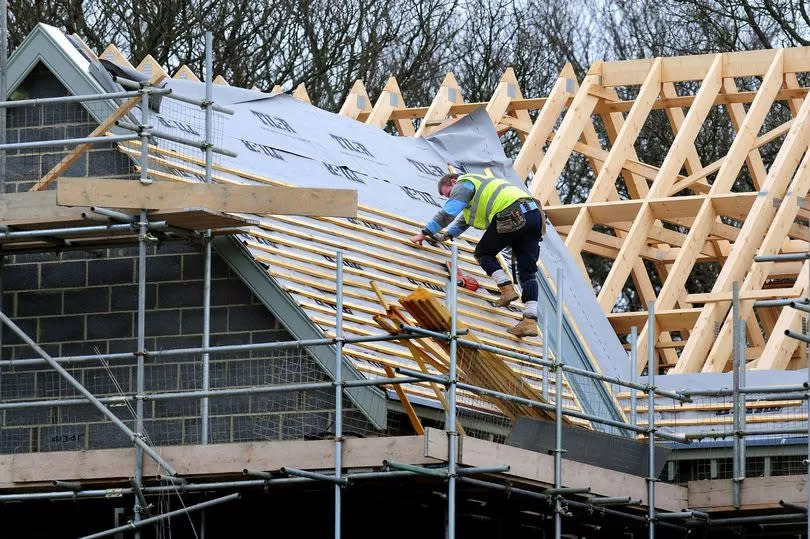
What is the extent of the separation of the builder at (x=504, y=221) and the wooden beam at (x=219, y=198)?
84.8 inches

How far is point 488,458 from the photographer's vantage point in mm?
14266

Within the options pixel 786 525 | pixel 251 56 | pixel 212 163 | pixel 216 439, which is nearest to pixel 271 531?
pixel 216 439

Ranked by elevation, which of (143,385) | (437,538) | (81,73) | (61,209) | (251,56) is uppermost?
(251,56)

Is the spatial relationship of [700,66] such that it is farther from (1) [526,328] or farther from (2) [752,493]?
(2) [752,493]

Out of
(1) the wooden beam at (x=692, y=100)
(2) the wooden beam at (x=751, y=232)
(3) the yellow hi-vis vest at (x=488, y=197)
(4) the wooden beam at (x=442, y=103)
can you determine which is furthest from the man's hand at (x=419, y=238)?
(1) the wooden beam at (x=692, y=100)

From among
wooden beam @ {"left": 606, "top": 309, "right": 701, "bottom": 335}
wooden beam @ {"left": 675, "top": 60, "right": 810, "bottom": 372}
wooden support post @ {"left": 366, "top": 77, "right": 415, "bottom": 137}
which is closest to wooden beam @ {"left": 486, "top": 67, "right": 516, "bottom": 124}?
wooden support post @ {"left": 366, "top": 77, "right": 415, "bottom": 137}

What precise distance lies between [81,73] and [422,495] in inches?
161

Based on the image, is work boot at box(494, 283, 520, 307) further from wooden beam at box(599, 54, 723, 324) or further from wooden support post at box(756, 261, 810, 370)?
wooden support post at box(756, 261, 810, 370)

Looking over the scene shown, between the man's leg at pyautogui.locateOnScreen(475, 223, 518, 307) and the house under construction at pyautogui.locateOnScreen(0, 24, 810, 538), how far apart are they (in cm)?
23

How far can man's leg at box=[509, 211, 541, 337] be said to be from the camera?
16.9m

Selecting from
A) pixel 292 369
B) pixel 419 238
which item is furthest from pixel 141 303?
pixel 419 238

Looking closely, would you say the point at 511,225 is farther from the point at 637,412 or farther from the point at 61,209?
the point at 61,209

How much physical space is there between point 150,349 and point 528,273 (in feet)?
10.1

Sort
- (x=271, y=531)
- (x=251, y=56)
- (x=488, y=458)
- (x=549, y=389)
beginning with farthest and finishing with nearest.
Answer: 1. (x=251, y=56)
2. (x=549, y=389)
3. (x=271, y=531)
4. (x=488, y=458)
